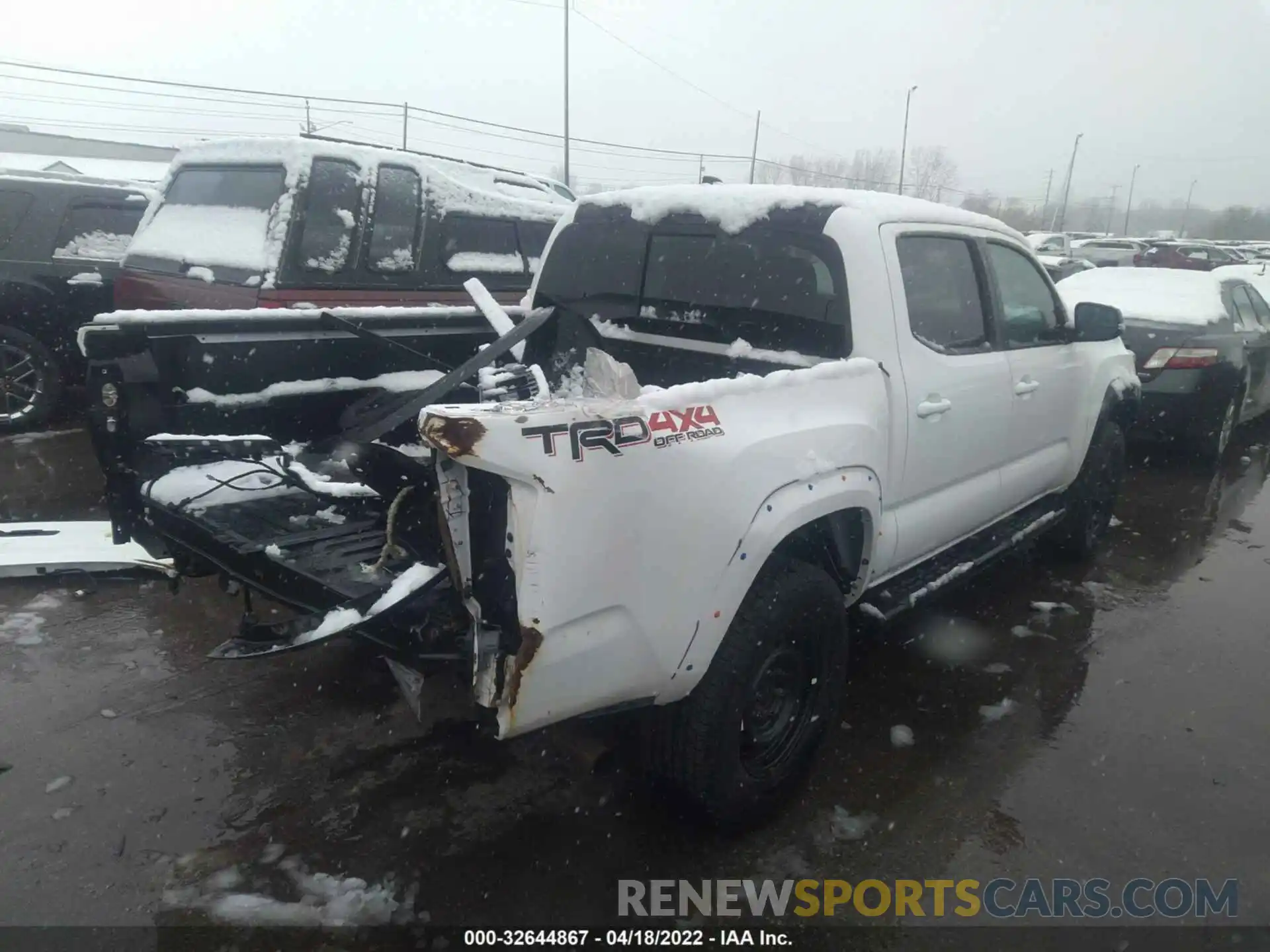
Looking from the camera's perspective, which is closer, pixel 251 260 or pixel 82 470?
pixel 251 260

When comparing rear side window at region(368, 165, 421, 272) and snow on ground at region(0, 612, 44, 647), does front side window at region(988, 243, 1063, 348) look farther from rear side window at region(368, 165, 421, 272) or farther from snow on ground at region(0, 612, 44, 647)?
snow on ground at region(0, 612, 44, 647)

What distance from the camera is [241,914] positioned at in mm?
2379

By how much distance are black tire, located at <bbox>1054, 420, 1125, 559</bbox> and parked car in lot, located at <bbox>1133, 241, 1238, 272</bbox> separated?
22554 millimetres

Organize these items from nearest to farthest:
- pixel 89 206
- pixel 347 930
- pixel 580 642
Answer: pixel 580 642 → pixel 347 930 → pixel 89 206

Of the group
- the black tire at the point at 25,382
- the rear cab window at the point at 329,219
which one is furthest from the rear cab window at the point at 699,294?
the black tire at the point at 25,382

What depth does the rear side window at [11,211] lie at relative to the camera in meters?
6.77

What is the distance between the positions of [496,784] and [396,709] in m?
0.65

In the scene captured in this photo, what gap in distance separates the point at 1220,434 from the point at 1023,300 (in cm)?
426

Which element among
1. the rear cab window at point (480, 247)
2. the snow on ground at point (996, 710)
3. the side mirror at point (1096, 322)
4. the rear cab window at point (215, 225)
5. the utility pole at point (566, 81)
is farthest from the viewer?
the utility pole at point (566, 81)

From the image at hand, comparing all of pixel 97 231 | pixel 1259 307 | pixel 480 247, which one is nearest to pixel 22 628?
pixel 480 247

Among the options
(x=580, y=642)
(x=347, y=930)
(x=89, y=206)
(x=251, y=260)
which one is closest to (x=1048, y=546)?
(x=580, y=642)

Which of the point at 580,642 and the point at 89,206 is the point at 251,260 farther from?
the point at 580,642

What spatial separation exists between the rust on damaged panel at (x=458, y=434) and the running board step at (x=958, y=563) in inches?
75.2

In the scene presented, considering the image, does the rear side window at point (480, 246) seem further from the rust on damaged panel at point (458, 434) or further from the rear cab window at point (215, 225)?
the rust on damaged panel at point (458, 434)
